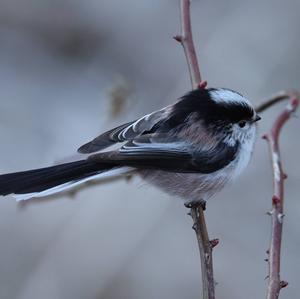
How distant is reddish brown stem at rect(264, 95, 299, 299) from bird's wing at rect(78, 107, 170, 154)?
51 centimetres

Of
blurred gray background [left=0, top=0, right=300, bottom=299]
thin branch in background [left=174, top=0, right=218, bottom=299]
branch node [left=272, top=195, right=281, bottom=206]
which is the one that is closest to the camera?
branch node [left=272, top=195, right=281, bottom=206]

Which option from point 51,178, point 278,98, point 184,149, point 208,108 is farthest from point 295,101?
point 51,178

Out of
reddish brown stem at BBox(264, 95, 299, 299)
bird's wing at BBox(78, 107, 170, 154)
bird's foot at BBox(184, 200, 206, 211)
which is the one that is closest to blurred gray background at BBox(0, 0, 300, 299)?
bird's wing at BBox(78, 107, 170, 154)

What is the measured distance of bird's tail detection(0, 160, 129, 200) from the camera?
231cm

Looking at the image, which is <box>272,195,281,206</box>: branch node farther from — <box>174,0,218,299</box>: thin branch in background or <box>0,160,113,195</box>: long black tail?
<box>0,160,113,195</box>: long black tail

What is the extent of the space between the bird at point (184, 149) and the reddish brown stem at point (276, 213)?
0.32 m

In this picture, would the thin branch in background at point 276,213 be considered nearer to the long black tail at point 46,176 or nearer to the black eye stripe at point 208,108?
the black eye stripe at point 208,108

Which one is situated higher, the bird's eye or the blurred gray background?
the blurred gray background

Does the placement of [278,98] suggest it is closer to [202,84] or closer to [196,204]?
[202,84]

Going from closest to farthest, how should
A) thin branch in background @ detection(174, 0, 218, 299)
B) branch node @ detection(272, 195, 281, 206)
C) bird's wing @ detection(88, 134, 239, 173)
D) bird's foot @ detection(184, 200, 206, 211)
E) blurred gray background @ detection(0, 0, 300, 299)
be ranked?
1. branch node @ detection(272, 195, 281, 206)
2. thin branch in background @ detection(174, 0, 218, 299)
3. bird's wing @ detection(88, 134, 239, 173)
4. bird's foot @ detection(184, 200, 206, 211)
5. blurred gray background @ detection(0, 0, 300, 299)

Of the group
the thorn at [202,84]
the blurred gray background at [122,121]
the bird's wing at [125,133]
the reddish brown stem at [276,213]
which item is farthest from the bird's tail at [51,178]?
the reddish brown stem at [276,213]

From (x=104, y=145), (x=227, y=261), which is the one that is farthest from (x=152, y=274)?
(x=104, y=145)

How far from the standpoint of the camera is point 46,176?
242cm

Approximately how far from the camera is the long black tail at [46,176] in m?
2.31
